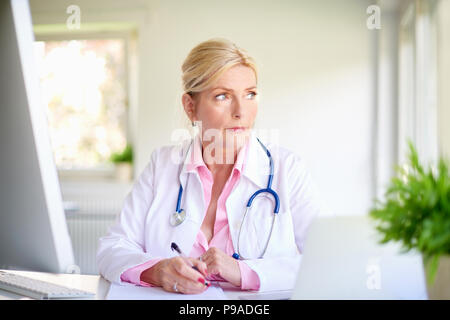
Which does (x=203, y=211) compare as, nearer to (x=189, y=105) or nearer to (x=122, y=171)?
(x=189, y=105)

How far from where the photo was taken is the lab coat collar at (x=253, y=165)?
1.22 meters

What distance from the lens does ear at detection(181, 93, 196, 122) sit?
1342 millimetres

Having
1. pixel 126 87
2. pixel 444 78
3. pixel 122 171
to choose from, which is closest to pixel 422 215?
pixel 444 78

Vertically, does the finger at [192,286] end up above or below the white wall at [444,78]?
below

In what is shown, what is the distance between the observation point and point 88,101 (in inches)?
164

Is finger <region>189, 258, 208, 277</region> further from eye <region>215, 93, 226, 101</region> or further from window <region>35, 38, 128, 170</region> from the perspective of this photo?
window <region>35, 38, 128, 170</region>

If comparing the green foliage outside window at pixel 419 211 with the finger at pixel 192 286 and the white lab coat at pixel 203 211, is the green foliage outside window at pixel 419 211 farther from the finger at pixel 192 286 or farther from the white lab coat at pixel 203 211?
the white lab coat at pixel 203 211

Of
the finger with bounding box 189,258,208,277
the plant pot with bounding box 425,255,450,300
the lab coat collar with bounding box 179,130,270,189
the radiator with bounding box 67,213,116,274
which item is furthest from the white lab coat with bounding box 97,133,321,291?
the radiator with bounding box 67,213,116,274

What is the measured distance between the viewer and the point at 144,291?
912mm

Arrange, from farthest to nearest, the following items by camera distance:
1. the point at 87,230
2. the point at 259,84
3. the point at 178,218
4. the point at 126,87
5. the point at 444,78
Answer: the point at 126,87
the point at 87,230
the point at 259,84
the point at 444,78
the point at 178,218

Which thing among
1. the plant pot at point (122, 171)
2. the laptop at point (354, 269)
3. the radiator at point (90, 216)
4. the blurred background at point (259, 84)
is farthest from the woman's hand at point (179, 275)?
the plant pot at point (122, 171)

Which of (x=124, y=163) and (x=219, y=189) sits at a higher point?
(x=219, y=189)

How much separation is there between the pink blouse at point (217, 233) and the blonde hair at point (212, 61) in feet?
0.54

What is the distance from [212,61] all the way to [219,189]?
32 centimetres
